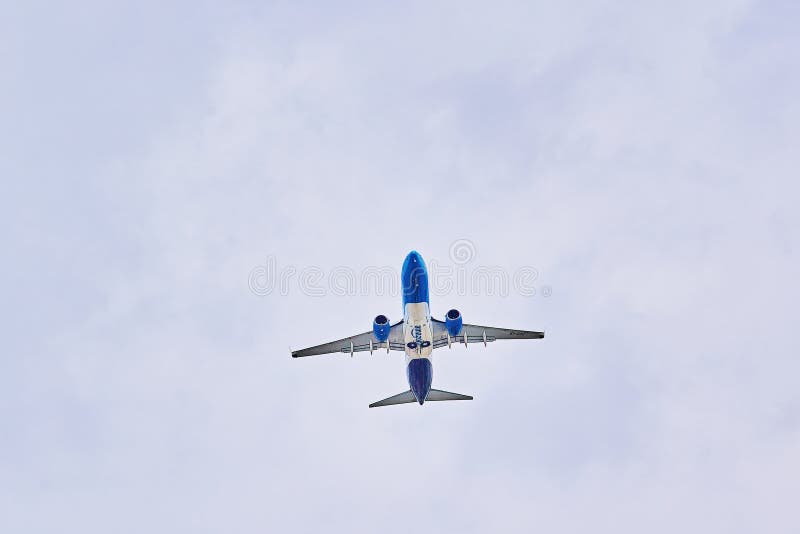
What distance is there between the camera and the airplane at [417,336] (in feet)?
276

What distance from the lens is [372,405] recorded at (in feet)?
298

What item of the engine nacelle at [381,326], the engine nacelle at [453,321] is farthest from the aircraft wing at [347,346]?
the engine nacelle at [453,321]

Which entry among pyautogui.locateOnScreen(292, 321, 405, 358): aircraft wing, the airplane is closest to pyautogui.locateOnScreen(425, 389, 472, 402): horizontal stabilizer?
the airplane

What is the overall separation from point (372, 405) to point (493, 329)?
1257cm

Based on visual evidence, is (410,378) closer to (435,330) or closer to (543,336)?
(435,330)

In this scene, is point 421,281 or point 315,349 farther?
point 315,349

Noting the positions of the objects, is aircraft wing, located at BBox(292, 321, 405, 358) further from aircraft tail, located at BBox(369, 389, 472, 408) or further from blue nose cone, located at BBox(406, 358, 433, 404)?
aircraft tail, located at BBox(369, 389, 472, 408)

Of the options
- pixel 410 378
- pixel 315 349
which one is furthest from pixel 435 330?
pixel 315 349

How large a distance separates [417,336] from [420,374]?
371cm

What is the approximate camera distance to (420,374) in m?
88.3

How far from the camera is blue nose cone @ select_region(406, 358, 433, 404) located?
88.3 meters

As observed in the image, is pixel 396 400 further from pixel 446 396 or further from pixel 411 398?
pixel 446 396

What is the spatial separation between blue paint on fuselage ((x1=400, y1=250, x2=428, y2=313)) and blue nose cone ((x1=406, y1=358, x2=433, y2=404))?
646 centimetres

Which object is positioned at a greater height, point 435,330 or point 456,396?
point 435,330
